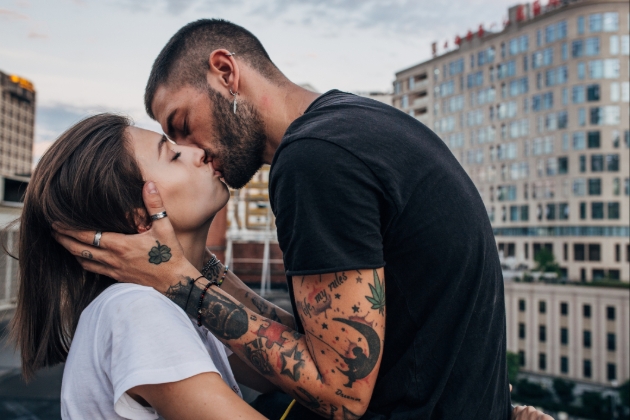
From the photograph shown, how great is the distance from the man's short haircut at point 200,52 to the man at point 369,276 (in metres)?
0.76

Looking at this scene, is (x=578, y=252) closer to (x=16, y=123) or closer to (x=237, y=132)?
(x=237, y=132)

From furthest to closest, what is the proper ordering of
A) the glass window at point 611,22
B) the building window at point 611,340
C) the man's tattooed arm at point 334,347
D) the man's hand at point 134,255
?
the glass window at point 611,22
the building window at point 611,340
the man's hand at point 134,255
the man's tattooed arm at point 334,347

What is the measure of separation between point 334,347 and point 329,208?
1.28 feet

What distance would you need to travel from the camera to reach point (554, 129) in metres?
59.8

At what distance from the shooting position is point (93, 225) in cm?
173

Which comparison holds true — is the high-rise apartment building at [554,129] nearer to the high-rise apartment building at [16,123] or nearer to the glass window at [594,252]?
the glass window at [594,252]

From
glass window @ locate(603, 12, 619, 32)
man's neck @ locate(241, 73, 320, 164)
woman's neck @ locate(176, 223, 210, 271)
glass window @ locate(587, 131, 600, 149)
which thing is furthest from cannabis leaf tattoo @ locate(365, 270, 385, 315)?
glass window @ locate(603, 12, 619, 32)

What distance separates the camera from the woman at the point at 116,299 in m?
1.38

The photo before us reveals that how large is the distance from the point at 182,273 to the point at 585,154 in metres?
63.8

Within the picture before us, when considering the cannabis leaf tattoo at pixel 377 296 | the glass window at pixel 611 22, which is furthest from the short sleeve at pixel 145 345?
the glass window at pixel 611 22

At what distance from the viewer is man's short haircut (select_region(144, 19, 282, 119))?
2.31 metres

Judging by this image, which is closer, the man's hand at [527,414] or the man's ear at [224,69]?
the man's hand at [527,414]

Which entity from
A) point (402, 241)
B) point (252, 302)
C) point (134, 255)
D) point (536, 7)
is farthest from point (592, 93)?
point (134, 255)

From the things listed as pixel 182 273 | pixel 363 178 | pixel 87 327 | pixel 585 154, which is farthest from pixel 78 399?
pixel 585 154
